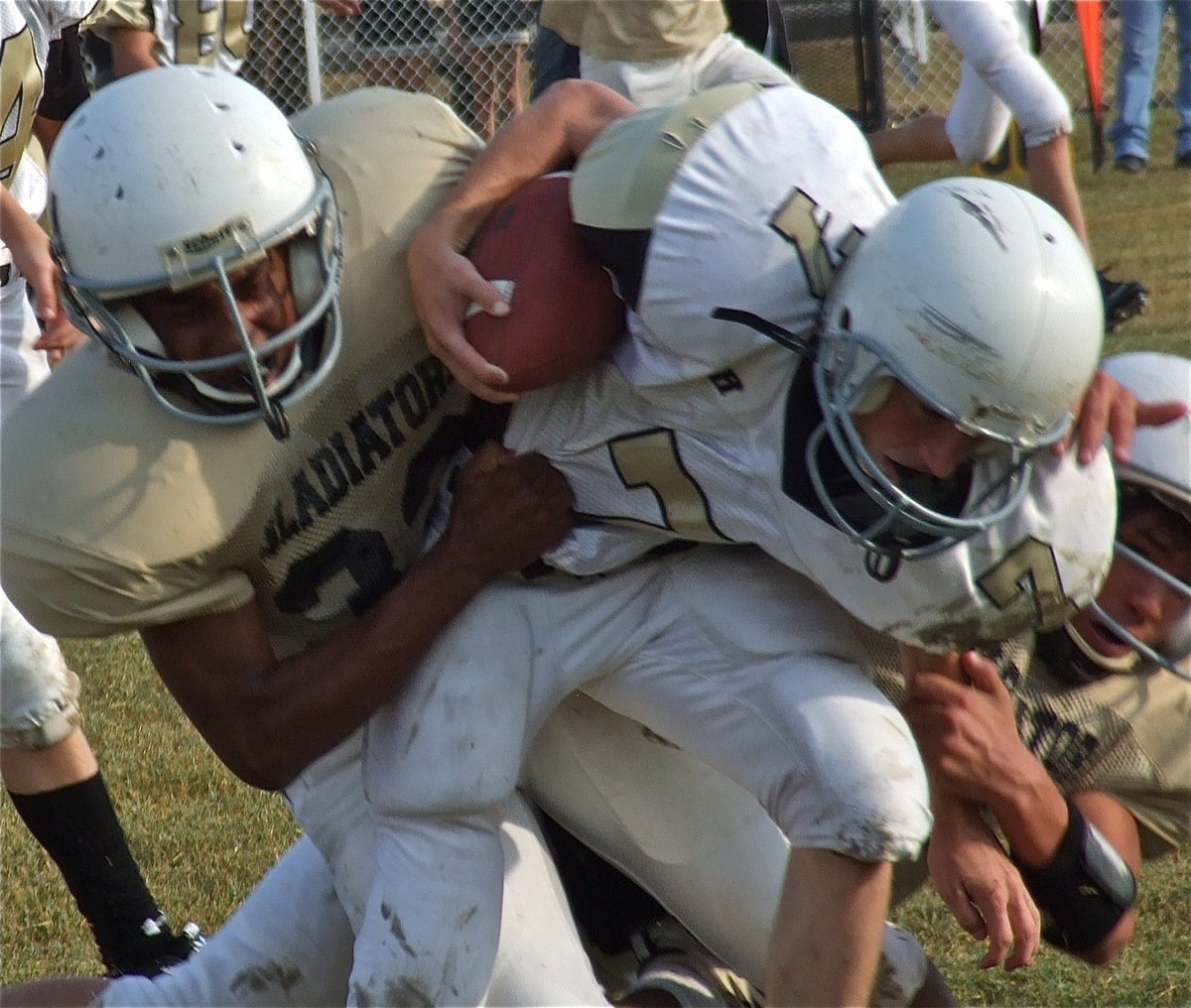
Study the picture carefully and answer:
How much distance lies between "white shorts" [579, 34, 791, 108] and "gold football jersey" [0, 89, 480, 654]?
186cm

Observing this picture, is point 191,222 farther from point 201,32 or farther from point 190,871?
point 201,32

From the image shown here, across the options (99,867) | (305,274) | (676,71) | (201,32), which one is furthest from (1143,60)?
(305,274)

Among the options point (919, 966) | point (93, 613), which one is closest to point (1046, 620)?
point (919, 966)

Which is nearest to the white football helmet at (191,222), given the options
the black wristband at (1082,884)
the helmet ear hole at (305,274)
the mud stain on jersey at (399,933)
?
the helmet ear hole at (305,274)

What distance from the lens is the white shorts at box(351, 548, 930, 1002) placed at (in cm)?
235

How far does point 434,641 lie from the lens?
2447 mm

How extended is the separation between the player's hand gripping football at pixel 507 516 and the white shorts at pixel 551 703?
0.09 metres

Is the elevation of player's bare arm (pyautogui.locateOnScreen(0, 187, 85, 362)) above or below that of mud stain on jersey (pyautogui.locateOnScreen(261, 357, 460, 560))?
below

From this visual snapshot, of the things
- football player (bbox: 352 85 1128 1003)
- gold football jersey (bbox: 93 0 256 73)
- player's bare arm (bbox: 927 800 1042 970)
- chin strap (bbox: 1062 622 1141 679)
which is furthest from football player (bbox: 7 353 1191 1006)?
gold football jersey (bbox: 93 0 256 73)

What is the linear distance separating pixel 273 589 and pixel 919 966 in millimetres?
1092

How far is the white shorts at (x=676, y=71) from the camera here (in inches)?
171

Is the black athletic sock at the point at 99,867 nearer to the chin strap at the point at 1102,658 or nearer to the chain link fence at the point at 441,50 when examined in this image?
the chin strap at the point at 1102,658

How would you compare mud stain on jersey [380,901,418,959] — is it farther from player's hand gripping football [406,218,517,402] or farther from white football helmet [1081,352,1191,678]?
white football helmet [1081,352,1191,678]

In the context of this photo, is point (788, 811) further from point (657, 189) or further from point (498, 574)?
point (657, 189)
